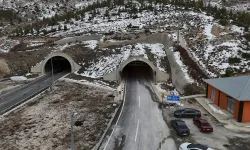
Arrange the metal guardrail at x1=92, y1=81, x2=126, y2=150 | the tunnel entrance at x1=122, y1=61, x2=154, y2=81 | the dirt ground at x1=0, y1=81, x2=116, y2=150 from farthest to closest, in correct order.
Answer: the tunnel entrance at x1=122, y1=61, x2=154, y2=81 → the dirt ground at x1=0, y1=81, x2=116, y2=150 → the metal guardrail at x1=92, y1=81, x2=126, y2=150

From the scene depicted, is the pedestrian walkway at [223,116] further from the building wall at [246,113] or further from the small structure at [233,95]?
the building wall at [246,113]

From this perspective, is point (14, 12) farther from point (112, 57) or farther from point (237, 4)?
point (237, 4)

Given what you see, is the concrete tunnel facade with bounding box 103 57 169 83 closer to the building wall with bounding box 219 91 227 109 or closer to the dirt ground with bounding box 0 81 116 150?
the dirt ground with bounding box 0 81 116 150

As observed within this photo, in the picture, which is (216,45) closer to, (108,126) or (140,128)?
(140,128)

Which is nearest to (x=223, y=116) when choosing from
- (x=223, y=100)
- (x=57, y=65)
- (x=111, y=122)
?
(x=223, y=100)

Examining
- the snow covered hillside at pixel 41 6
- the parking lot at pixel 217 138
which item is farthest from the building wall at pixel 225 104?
the snow covered hillside at pixel 41 6

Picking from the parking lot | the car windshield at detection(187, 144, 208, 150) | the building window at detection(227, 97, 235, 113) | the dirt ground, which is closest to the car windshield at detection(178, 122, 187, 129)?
the parking lot

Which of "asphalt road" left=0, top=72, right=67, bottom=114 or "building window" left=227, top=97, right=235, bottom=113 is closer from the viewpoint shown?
"building window" left=227, top=97, right=235, bottom=113

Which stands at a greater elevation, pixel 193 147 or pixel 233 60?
pixel 233 60
